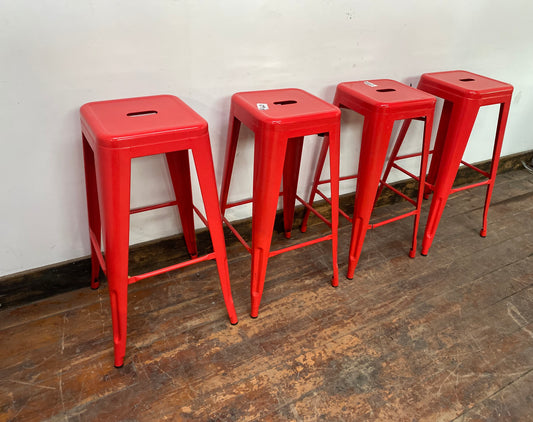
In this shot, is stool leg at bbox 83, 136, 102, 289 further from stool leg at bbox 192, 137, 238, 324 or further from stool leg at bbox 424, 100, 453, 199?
stool leg at bbox 424, 100, 453, 199

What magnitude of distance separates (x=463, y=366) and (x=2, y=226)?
209 cm

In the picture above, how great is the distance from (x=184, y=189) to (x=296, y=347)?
0.91 metres

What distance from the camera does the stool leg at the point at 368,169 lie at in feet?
6.03

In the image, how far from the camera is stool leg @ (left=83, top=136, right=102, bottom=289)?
5.38 feet

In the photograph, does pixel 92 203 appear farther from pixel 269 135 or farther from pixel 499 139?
pixel 499 139

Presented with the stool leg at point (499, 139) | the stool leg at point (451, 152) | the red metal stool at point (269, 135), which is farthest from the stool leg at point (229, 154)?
the stool leg at point (499, 139)

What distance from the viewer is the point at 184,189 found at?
1947 millimetres

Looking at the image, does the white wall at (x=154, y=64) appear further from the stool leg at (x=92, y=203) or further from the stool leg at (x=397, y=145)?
the stool leg at (x=397, y=145)

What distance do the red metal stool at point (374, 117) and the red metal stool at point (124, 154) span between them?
78 centimetres

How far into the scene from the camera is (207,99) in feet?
6.19

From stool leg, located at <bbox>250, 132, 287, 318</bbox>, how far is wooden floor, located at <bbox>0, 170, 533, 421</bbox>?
285mm

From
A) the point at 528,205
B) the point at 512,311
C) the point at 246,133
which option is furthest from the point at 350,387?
the point at 528,205

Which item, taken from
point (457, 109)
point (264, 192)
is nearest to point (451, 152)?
point (457, 109)

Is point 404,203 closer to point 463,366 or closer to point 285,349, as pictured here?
point 463,366
